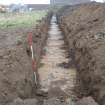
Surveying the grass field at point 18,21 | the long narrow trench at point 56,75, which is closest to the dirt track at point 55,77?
the long narrow trench at point 56,75

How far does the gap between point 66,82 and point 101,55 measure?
2.23 meters

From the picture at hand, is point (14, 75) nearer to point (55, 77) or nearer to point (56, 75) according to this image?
point (55, 77)

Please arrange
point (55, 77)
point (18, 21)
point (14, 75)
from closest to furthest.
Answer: point (14, 75)
point (55, 77)
point (18, 21)

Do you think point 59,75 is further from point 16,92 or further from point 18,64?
point 16,92

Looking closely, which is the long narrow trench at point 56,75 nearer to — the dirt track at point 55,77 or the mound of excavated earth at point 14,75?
the dirt track at point 55,77

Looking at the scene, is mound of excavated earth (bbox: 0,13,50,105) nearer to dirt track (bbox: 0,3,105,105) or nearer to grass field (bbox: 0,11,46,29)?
dirt track (bbox: 0,3,105,105)

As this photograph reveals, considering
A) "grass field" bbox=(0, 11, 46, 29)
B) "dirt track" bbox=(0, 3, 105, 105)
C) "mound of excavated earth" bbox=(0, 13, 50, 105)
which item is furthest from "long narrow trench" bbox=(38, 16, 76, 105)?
"grass field" bbox=(0, 11, 46, 29)

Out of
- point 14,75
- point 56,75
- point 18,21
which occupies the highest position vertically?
point 14,75

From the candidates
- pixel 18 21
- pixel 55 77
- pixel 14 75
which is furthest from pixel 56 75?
pixel 18 21

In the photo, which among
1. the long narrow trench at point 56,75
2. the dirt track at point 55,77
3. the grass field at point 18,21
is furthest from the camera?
the grass field at point 18,21

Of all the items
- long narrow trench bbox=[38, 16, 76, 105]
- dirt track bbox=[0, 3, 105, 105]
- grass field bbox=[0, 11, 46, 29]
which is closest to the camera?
dirt track bbox=[0, 3, 105, 105]

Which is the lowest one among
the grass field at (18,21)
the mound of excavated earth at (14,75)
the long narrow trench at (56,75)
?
the long narrow trench at (56,75)

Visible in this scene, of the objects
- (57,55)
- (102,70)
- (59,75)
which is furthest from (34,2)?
(102,70)

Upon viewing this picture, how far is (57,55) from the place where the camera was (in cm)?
1408
